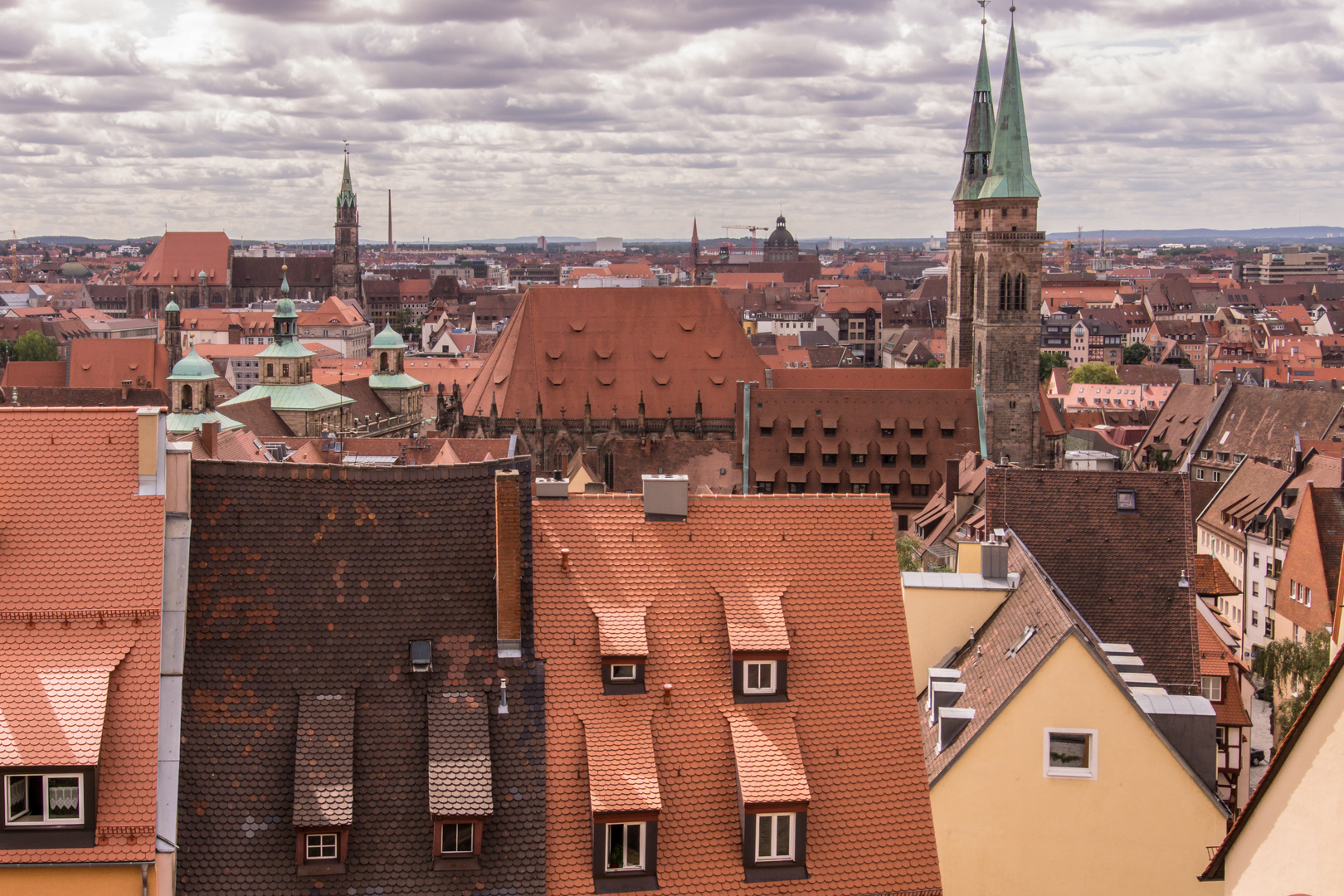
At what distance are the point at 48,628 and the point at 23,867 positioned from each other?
2.53 metres

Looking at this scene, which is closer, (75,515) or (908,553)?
(75,515)

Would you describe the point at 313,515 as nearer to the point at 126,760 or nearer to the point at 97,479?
the point at 97,479

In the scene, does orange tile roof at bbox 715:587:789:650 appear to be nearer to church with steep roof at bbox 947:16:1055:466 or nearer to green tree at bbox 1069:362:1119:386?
church with steep roof at bbox 947:16:1055:466

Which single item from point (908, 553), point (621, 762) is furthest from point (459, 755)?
point (908, 553)

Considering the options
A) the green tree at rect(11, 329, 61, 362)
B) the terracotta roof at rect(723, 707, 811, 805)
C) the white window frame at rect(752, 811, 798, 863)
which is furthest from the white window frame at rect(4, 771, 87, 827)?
the green tree at rect(11, 329, 61, 362)

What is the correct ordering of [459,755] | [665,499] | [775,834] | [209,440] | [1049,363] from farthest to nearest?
[1049,363]
[209,440]
[665,499]
[775,834]
[459,755]

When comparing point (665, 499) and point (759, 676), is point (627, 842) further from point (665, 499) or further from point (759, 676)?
point (665, 499)

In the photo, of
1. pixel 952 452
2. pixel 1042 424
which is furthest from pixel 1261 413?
pixel 952 452

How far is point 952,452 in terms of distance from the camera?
2972 inches

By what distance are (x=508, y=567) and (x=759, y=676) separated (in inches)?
137

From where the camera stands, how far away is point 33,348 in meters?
174

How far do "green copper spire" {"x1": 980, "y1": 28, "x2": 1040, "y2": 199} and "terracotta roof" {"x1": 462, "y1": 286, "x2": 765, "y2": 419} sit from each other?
99.1ft

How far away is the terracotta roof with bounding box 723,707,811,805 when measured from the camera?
666 inches

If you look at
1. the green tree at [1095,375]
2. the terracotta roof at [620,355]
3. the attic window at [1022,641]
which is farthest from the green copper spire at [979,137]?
the attic window at [1022,641]
